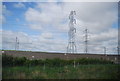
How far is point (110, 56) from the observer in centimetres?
2430

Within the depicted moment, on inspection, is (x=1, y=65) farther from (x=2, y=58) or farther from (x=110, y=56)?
(x=110, y=56)

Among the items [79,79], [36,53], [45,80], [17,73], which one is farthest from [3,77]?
[36,53]

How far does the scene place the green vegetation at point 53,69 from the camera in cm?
956

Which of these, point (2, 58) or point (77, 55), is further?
point (77, 55)

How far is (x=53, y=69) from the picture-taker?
12.1 m

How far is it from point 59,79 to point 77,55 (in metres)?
12.9

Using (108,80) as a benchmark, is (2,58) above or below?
above

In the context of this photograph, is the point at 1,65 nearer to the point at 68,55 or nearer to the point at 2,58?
the point at 2,58

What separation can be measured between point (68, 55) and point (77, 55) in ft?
4.28

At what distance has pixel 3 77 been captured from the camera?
897 centimetres

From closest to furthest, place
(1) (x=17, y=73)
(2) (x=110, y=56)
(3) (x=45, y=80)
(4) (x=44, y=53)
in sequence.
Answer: (3) (x=45, y=80) < (1) (x=17, y=73) < (4) (x=44, y=53) < (2) (x=110, y=56)

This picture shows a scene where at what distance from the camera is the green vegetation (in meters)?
9.56

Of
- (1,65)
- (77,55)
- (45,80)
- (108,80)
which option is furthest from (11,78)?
(77,55)

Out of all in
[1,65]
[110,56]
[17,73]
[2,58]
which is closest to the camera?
[17,73]
